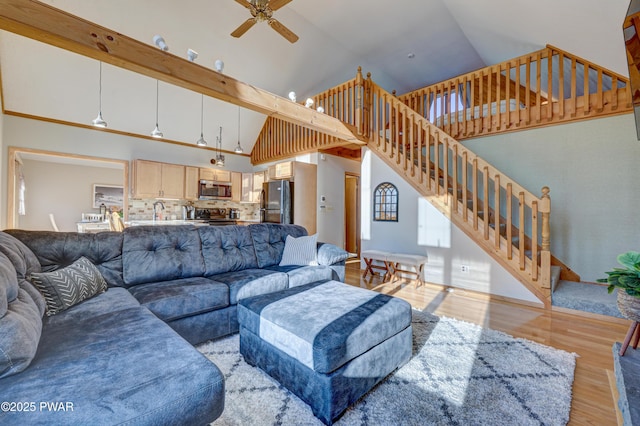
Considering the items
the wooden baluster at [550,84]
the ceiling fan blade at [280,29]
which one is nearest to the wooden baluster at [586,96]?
the wooden baluster at [550,84]

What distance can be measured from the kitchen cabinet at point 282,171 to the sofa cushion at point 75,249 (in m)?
3.40

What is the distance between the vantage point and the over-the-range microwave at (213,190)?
20.5 ft

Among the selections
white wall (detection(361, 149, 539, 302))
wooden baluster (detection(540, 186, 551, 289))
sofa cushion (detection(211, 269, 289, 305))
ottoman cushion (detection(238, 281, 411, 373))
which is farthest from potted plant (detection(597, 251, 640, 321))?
sofa cushion (detection(211, 269, 289, 305))

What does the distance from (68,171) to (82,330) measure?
26.8ft

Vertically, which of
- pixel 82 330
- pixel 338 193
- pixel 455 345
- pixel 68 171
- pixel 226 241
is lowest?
pixel 455 345

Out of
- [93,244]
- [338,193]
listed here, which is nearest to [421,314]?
[93,244]

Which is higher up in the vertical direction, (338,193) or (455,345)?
(338,193)

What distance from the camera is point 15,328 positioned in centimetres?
97

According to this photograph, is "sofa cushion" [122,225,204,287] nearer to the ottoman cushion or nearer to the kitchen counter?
the ottoman cushion

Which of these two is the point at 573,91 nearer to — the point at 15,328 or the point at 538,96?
the point at 538,96

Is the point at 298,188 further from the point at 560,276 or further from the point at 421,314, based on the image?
the point at 560,276

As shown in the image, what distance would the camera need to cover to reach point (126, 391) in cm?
89

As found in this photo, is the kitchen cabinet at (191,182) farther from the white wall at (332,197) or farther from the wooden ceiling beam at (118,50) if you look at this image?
the wooden ceiling beam at (118,50)

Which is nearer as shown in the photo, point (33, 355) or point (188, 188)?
point (33, 355)
